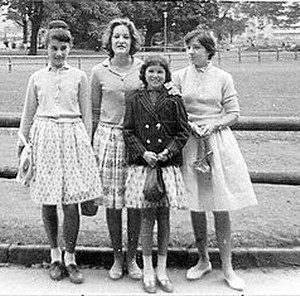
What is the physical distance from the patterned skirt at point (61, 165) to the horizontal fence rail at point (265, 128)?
2.76 feet

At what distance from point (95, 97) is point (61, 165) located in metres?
0.50

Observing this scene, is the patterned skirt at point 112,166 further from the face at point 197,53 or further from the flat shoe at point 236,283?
the flat shoe at point 236,283

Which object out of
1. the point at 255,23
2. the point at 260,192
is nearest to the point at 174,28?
the point at 255,23

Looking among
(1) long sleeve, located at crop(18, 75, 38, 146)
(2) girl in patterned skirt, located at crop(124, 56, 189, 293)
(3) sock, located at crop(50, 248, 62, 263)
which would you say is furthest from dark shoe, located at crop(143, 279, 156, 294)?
(1) long sleeve, located at crop(18, 75, 38, 146)

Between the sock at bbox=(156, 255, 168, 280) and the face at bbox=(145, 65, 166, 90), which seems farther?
the sock at bbox=(156, 255, 168, 280)

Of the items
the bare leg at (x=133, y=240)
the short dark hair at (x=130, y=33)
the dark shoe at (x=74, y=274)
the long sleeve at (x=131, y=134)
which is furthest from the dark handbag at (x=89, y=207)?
the short dark hair at (x=130, y=33)

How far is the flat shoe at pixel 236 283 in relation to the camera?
3.86 meters

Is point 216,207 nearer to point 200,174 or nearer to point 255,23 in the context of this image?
point 200,174

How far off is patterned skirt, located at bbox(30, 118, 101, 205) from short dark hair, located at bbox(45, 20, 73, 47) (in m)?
0.52

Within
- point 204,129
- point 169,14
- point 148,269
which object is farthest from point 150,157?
point 169,14

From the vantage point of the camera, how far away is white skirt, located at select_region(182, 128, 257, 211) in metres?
3.86

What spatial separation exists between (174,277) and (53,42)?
1.73 meters

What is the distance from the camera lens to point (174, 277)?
4.09m

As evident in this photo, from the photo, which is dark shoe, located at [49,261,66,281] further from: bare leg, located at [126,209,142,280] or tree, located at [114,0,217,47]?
tree, located at [114,0,217,47]
